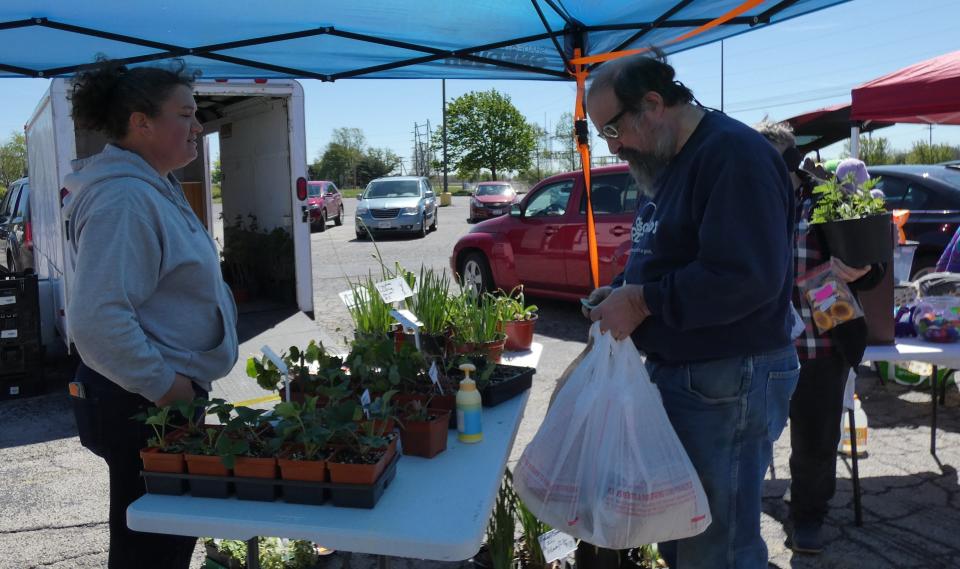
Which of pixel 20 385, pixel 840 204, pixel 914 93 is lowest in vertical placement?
pixel 20 385

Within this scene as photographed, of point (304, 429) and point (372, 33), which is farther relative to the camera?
point (372, 33)

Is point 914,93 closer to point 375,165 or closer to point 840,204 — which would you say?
point 840,204

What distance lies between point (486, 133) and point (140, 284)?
166ft

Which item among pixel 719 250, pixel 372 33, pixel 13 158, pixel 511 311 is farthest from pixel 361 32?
pixel 13 158

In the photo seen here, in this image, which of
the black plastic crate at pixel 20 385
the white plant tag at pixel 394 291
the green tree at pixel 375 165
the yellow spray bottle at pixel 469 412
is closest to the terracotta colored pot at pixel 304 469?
the yellow spray bottle at pixel 469 412

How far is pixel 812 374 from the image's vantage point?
3.09 meters

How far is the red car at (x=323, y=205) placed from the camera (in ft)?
74.2

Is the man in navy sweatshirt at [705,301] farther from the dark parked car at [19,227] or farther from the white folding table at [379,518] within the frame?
the dark parked car at [19,227]

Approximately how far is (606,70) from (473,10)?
62.3 inches

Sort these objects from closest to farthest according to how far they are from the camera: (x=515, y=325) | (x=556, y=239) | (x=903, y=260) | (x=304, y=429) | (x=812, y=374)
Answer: (x=304, y=429) → (x=812, y=374) → (x=515, y=325) → (x=903, y=260) → (x=556, y=239)

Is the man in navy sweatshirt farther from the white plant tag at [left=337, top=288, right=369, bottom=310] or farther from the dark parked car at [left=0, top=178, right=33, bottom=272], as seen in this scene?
the dark parked car at [left=0, top=178, right=33, bottom=272]

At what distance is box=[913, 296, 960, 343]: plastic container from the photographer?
148 inches

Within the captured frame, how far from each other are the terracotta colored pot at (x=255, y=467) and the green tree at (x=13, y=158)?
45448 millimetres

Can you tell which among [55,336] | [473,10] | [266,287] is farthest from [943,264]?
[55,336]
